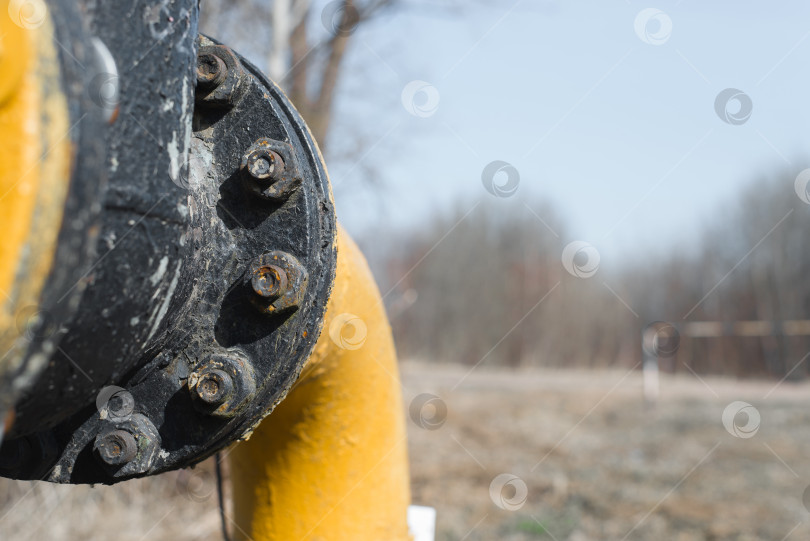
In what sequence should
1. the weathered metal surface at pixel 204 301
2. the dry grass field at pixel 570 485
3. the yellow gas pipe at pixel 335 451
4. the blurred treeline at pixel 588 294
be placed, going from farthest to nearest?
the blurred treeline at pixel 588 294 → the dry grass field at pixel 570 485 → the yellow gas pipe at pixel 335 451 → the weathered metal surface at pixel 204 301

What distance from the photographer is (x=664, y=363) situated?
22.0m

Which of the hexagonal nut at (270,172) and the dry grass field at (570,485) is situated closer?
the hexagonal nut at (270,172)

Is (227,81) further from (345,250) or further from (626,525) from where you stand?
(626,525)

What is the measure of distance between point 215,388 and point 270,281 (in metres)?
0.13

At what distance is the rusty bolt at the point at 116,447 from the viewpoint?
2.52ft

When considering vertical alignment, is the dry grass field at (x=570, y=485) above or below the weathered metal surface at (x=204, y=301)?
above

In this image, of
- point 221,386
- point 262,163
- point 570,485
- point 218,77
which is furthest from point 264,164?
point 570,485

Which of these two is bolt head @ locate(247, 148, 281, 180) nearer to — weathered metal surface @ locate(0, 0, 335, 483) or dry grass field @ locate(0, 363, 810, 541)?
weathered metal surface @ locate(0, 0, 335, 483)

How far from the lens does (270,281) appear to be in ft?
2.57

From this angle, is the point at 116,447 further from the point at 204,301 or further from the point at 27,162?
the point at 27,162

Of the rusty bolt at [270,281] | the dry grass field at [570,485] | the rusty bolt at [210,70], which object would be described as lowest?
the rusty bolt at [270,281]

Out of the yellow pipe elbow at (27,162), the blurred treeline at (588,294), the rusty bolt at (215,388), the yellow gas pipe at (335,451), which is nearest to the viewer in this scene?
the yellow pipe elbow at (27,162)

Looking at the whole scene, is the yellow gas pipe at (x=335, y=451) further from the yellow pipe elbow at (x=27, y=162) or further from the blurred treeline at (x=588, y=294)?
the blurred treeline at (x=588, y=294)

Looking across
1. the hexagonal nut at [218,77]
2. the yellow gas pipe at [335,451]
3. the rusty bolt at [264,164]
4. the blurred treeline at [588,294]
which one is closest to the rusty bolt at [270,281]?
the rusty bolt at [264,164]
